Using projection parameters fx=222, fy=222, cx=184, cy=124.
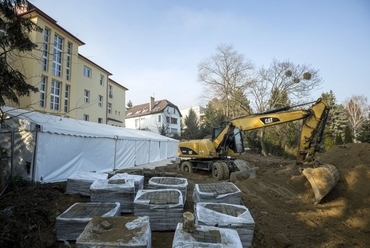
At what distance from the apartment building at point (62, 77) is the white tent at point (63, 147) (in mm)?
2063

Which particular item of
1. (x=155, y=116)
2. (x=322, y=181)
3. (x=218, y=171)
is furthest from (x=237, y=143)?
(x=155, y=116)

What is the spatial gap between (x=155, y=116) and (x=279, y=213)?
38.4 metres

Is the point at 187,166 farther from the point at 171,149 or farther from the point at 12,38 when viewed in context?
the point at 171,149

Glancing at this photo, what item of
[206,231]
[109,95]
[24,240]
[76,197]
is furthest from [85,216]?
[109,95]

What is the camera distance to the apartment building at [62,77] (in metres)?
14.4

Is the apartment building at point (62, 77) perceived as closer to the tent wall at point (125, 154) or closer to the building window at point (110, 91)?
the building window at point (110, 91)

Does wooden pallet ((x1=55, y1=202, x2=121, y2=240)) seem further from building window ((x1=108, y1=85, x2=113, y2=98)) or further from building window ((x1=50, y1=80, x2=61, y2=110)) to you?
building window ((x1=108, y1=85, x2=113, y2=98))

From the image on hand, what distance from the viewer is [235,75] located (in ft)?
99.3

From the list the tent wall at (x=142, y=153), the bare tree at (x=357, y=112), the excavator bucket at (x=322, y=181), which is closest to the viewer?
the excavator bucket at (x=322, y=181)

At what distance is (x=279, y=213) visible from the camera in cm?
518

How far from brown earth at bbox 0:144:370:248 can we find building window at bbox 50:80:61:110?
11711mm

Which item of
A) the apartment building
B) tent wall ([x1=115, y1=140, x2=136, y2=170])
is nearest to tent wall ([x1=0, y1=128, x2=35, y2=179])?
the apartment building

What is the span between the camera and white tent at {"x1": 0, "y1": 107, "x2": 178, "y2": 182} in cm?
716

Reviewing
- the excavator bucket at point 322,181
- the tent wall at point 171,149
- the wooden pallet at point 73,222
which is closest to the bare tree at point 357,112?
the tent wall at point 171,149
